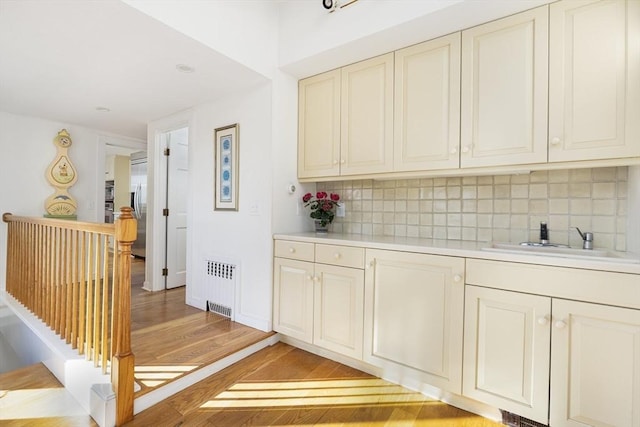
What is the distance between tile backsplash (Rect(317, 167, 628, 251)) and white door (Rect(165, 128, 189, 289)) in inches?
88.3

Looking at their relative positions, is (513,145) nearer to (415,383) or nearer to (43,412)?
(415,383)

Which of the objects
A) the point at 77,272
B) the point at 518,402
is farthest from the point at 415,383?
the point at 77,272

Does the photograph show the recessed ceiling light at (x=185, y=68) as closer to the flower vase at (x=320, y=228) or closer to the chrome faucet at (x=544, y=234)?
the flower vase at (x=320, y=228)

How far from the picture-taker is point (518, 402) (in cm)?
154

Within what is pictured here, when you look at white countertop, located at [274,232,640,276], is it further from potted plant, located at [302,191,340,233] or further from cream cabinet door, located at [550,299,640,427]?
potted plant, located at [302,191,340,233]

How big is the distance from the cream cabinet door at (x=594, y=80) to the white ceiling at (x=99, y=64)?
1984 millimetres

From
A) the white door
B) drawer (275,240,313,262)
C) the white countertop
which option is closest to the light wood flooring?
drawer (275,240,313,262)

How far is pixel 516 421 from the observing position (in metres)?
1.60

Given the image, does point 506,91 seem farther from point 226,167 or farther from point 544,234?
point 226,167

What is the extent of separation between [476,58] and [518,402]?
191 cm

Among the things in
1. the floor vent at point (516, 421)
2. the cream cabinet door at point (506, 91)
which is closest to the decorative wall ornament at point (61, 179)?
the cream cabinet door at point (506, 91)

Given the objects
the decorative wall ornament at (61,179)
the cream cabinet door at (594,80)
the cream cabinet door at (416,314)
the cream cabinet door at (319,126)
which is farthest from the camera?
the decorative wall ornament at (61,179)

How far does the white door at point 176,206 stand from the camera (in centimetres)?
382

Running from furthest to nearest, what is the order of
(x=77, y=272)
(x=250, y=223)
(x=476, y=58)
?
(x=250, y=223) → (x=77, y=272) → (x=476, y=58)
